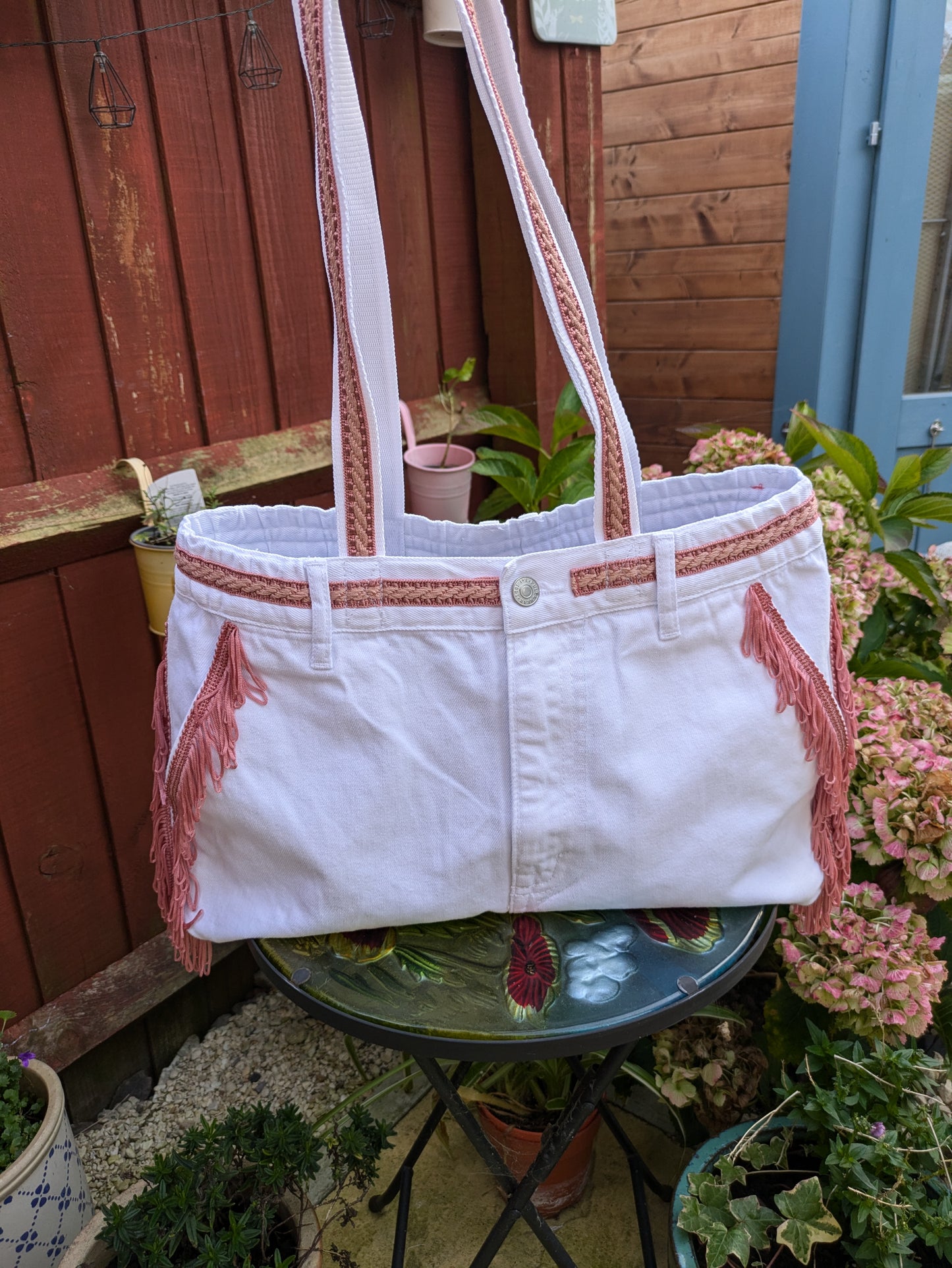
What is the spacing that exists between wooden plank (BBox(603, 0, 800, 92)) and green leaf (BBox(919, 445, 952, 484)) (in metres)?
1.60

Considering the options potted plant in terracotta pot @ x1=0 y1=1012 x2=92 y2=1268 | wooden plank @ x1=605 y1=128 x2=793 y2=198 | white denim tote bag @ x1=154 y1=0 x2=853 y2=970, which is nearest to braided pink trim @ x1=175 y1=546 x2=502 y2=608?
white denim tote bag @ x1=154 y1=0 x2=853 y2=970

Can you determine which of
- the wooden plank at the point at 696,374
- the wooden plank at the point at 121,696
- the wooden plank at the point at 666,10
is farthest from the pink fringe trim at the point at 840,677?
the wooden plank at the point at 666,10

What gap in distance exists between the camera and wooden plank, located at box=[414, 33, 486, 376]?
67.9 inches

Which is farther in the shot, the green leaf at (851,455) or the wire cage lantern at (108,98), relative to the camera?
the green leaf at (851,455)

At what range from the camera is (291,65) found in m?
1.47

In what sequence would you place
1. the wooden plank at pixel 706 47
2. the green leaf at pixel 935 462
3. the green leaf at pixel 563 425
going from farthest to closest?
1. the wooden plank at pixel 706 47
2. the green leaf at pixel 563 425
3. the green leaf at pixel 935 462

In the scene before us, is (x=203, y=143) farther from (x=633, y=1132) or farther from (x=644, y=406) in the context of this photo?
(x=644, y=406)

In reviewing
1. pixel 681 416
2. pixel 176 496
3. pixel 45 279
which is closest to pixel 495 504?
pixel 176 496

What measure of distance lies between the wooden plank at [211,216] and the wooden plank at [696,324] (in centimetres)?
186

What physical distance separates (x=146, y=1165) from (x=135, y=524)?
1.04m

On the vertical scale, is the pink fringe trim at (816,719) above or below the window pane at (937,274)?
below

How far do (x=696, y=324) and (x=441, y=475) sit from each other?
174cm

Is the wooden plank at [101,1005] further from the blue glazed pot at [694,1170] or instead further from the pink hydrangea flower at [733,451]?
the pink hydrangea flower at [733,451]

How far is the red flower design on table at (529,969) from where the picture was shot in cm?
77
